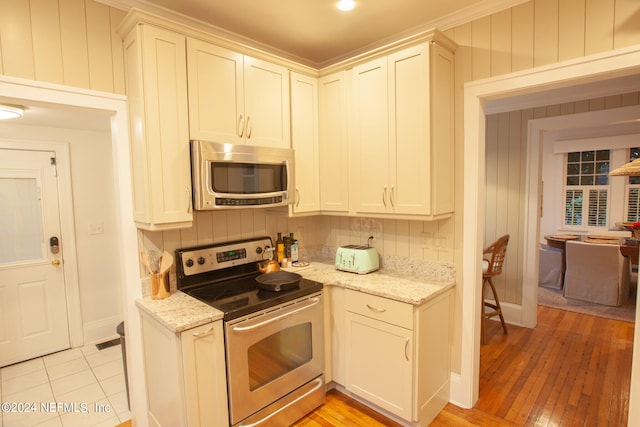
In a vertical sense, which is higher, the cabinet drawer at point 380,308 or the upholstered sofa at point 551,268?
the cabinet drawer at point 380,308

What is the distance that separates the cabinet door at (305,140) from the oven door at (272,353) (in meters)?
0.79

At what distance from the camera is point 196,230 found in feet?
7.82

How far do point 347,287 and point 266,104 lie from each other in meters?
1.39

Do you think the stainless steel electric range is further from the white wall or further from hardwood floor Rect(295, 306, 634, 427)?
the white wall

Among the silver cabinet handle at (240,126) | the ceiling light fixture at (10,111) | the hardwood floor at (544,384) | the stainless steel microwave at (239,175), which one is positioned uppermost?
the ceiling light fixture at (10,111)

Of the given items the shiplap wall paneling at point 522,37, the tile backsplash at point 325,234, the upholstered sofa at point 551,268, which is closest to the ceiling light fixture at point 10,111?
the tile backsplash at point 325,234

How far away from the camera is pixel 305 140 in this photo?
2.67 m

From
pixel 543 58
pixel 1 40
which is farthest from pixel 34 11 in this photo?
pixel 543 58

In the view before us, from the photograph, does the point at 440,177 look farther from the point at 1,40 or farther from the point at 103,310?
the point at 103,310

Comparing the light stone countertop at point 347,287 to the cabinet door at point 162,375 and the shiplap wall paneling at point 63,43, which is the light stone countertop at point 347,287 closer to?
the cabinet door at point 162,375

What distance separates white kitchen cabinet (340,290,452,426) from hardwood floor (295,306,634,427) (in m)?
0.18

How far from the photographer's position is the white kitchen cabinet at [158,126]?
1.84m

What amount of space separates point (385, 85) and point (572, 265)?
3962 mm

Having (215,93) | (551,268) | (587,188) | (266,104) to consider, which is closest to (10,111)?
(215,93)
